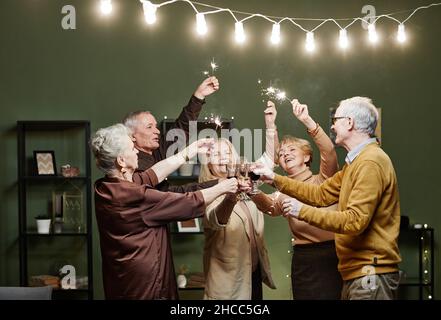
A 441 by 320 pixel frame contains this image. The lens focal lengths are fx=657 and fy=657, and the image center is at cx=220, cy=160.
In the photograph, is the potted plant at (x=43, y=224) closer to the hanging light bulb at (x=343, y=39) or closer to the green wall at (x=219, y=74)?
the green wall at (x=219, y=74)

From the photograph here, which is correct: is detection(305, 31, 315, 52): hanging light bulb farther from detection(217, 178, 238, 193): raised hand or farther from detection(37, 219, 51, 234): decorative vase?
detection(37, 219, 51, 234): decorative vase

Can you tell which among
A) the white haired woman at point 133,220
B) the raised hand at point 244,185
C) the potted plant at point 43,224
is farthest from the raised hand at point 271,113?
the potted plant at point 43,224

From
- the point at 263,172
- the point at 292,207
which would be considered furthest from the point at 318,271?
the point at 292,207

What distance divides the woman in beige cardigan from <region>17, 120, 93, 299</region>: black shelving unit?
5.78 ft

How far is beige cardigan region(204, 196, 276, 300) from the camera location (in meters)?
3.59

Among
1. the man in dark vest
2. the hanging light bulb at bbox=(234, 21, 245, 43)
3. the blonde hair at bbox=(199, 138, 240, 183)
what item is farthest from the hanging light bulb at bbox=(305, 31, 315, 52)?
the blonde hair at bbox=(199, 138, 240, 183)

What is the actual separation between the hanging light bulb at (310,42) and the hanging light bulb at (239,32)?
1.74ft

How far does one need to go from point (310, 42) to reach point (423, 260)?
7.01ft

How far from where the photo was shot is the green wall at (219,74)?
17.9 ft

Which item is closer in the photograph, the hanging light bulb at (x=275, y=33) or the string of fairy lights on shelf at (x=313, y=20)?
the hanging light bulb at (x=275, y=33)

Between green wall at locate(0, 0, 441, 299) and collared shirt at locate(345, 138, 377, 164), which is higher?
green wall at locate(0, 0, 441, 299)

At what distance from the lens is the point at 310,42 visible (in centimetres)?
535
